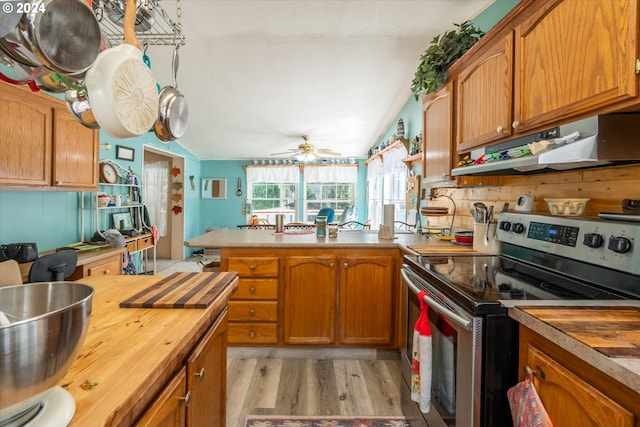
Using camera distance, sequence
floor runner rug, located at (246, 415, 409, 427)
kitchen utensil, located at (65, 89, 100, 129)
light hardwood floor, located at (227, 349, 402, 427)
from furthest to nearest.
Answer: light hardwood floor, located at (227, 349, 402, 427)
floor runner rug, located at (246, 415, 409, 427)
kitchen utensil, located at (65, 89, 100, 129)

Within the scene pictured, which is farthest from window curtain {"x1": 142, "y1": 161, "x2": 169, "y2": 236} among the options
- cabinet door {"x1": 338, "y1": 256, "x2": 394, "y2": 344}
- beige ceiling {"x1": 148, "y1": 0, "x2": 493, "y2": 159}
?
cabinet door {"x1": 338, "y1": 256, "x2": 394, "y2": 344}

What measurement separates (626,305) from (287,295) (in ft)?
6.11

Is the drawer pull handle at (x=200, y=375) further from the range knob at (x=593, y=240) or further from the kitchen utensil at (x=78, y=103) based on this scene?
the range knob at (x=593, y=240)

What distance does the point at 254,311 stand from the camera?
2.34 metres

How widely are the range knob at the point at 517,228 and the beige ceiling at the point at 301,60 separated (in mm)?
1791

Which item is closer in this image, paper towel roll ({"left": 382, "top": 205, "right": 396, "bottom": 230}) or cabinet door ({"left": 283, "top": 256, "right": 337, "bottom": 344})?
cabinet door ({"left": 283, "top": 256, "right": 337, "bottom": 344})

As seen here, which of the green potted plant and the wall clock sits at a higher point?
the green potted plant

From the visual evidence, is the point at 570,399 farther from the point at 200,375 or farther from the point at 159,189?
the point at 159,189

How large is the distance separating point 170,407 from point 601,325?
42.7 inches

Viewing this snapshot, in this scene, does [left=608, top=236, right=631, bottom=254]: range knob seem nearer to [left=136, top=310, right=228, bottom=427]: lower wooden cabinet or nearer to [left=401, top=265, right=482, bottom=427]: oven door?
[left=401, top=265, right=482, bottom=427]: oven door

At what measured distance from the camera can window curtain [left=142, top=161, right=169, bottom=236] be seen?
619cm

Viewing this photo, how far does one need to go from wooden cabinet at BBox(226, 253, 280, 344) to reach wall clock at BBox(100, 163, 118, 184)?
2346 mm

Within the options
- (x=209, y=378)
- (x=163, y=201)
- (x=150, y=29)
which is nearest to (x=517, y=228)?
(x=209, y=378)

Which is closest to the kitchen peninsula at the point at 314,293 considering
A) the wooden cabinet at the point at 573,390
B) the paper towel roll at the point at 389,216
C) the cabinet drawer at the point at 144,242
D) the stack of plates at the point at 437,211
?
the paper towel roll at the point at 389,216
